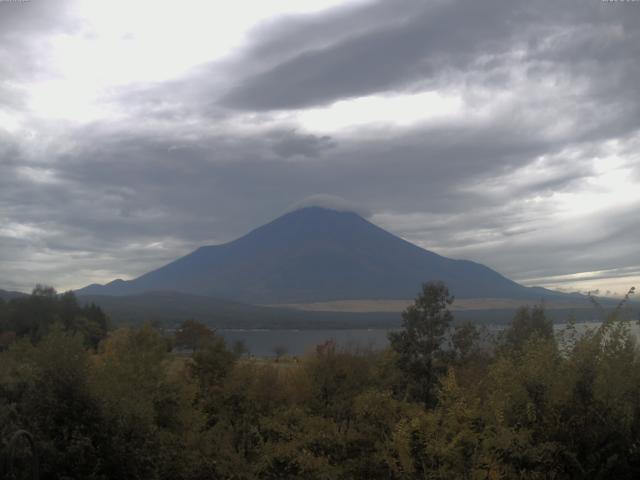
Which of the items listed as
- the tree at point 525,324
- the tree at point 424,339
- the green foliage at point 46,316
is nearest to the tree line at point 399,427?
the tree at point 424,339

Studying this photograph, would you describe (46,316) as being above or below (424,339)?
above

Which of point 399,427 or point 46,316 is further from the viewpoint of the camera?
point 46,316

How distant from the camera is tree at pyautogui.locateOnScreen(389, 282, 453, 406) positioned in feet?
→ 91.6

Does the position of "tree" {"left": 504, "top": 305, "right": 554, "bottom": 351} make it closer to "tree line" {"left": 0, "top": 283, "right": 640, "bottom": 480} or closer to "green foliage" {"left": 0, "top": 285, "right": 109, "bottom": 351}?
"tree line" {"left": 0, "top": 283, "right": 640, "bottom": 480}

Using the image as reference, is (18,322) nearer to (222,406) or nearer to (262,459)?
(222,406)

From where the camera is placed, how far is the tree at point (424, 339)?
2791 centimetres

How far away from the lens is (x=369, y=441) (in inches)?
677

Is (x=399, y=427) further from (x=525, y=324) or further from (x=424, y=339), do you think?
(x=525, y=324)

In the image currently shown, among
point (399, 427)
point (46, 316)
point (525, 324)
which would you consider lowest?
point (399, 427)

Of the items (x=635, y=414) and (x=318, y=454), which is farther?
(x=318, y=454)

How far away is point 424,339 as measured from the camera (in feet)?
94.1

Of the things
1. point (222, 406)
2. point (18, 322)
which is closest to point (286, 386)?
point (222, 406)

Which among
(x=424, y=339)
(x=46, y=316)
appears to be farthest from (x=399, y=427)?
(x=46, y=316)

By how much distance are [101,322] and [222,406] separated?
52.9 m
